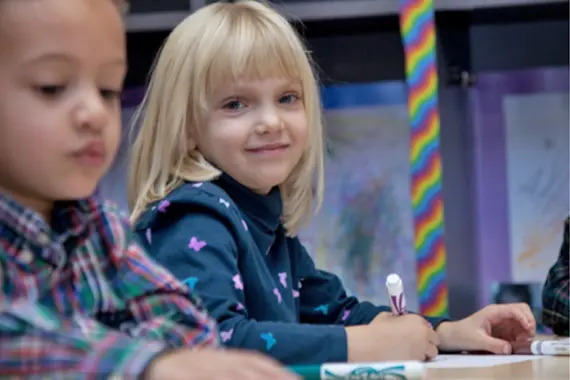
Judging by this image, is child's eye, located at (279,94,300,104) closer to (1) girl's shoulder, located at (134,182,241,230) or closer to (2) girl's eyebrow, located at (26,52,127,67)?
(1) girl's shoulder, located at (134,182,241,230)

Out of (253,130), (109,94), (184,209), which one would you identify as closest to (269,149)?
(253,130)

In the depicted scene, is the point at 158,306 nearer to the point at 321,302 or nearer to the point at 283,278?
the point at 283,278

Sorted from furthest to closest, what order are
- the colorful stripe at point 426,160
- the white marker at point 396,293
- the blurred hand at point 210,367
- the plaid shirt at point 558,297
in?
the colorful stripe at point 426,160 < the plaid shirt at point 558,297 < the white marker at point 396,293 < the blurred hand at point 210,367

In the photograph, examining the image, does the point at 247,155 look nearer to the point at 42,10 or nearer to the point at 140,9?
the point at 42,10

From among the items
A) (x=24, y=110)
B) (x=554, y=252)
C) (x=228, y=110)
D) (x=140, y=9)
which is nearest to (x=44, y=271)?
(x=24, y=110)

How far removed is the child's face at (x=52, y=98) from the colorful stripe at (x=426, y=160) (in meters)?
0.96

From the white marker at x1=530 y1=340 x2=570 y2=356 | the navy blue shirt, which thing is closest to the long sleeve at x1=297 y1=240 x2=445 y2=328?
the navy blue shirt

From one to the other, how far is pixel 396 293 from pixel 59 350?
0.50 metres

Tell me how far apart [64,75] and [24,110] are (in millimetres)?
29

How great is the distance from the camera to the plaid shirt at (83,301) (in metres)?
0.49

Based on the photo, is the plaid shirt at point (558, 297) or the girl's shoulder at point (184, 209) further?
the plaid shirt at point (558, 297)

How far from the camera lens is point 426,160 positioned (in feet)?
4.91

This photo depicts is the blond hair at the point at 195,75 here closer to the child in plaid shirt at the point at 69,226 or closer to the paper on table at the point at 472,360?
the paper on table at the point at 472,360

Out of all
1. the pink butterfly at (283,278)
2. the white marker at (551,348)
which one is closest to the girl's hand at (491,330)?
the white marker at (551,348)
